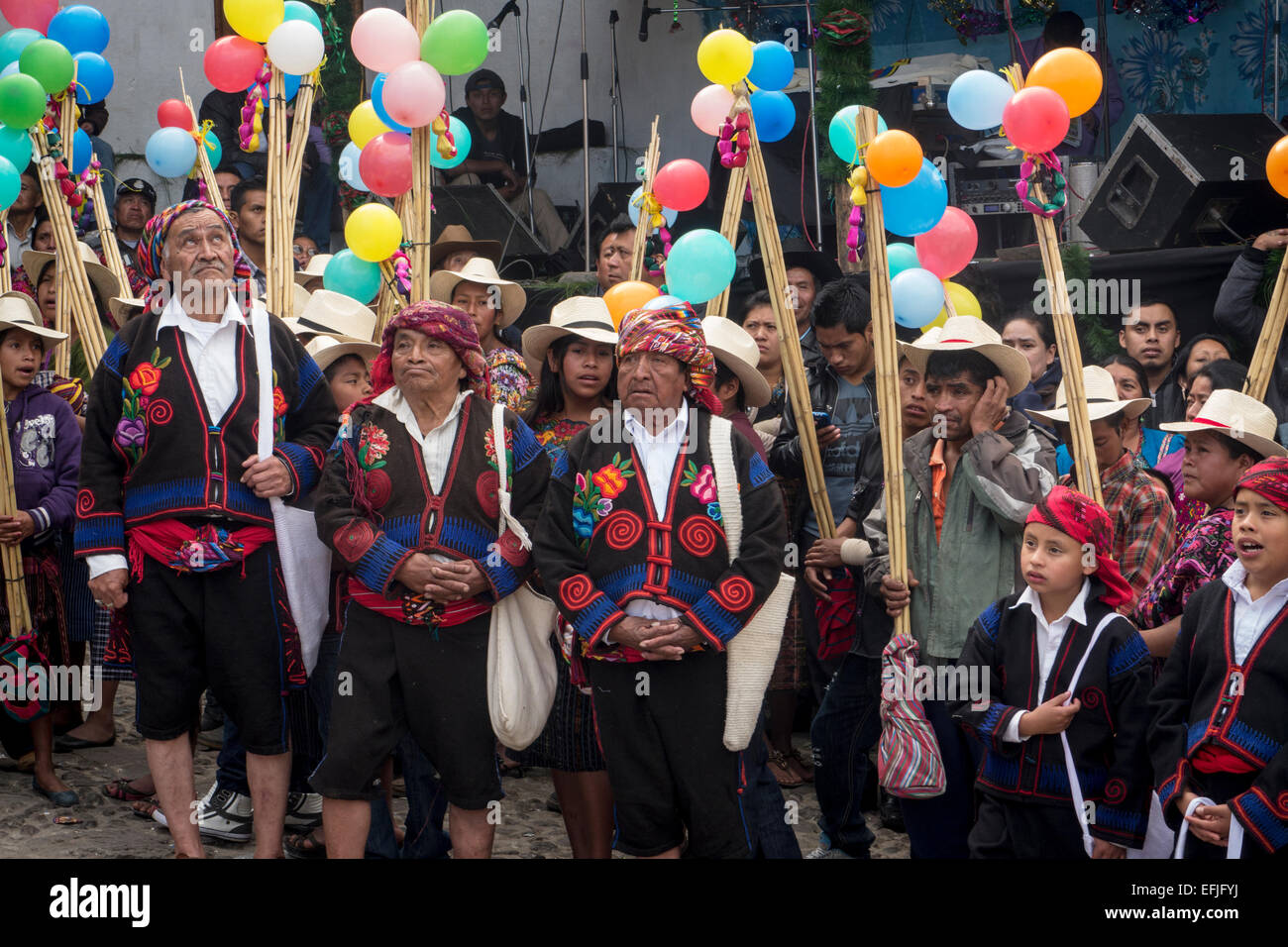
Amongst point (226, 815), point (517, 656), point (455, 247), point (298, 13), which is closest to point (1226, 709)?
point (517, 656)

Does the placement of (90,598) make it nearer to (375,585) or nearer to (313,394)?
(313,394)

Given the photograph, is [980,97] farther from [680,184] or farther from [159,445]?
[159,445]

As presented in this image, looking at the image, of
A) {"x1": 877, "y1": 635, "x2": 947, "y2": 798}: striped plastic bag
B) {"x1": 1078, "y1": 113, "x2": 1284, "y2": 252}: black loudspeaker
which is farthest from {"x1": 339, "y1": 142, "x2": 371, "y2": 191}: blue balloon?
{"x1": 1078, "y1": 113, "x2": 1284, "y2": 252}: black loudspeaker

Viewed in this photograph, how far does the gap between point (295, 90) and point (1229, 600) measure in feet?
14.0

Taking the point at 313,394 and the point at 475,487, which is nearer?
the point at 475,487

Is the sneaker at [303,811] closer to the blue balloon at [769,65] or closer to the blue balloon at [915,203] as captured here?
the blue balloon at [915,203]

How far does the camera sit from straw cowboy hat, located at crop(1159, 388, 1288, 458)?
4020 mm

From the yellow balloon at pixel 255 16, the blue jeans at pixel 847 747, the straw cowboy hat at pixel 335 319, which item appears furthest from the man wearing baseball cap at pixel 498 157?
the blue jeans at pixel 847 747

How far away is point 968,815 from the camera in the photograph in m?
4.28

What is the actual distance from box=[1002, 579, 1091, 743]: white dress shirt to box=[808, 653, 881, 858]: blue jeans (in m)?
0.93

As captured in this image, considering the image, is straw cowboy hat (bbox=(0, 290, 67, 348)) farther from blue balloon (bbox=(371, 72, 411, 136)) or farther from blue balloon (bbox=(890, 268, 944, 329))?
blue balloon (bbox=(890, 268, 944, 329))

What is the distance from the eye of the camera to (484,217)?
8.71 metres

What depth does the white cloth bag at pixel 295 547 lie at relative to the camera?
4.25m

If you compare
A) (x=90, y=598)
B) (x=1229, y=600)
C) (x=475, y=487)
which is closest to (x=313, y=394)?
(x=475, y=487)
